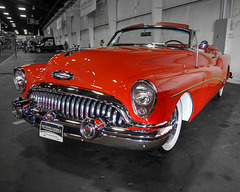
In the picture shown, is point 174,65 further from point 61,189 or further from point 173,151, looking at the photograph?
point 61,189

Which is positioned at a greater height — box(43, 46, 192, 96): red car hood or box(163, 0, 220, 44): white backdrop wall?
box(163, 0, 220, 44): white backdrop wall

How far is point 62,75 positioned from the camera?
72.4 inches

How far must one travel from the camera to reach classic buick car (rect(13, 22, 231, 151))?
1.49 m

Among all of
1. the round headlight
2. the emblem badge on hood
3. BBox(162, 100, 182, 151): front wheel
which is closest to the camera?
the emblem badge on hood

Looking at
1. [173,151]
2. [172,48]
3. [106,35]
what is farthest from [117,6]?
[173,151]

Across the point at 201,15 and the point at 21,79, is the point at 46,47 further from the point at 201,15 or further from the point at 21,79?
the point at 21,79

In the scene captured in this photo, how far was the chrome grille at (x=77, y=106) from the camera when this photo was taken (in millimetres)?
1555

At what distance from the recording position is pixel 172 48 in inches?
103

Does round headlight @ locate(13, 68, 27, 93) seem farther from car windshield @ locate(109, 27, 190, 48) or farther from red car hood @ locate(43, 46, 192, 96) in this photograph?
car windshield @ locate(109, 27, 190, 48)

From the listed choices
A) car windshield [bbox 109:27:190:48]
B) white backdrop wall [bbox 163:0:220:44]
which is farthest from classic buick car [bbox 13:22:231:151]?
white backdrop wall [bbox 163:0:220:44]

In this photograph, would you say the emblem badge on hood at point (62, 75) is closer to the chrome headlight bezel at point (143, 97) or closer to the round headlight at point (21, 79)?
the round headlight at point (21, 79)

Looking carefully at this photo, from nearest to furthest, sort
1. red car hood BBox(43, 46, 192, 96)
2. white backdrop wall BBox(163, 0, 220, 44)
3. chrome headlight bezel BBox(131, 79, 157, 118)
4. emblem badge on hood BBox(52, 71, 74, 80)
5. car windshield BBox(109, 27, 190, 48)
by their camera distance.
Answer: chrome headlight bezel BBox(131, 79, 157, 118), red car hood BBox(43, 46, 192, 96), emblem badge on hood BBox(52, 71, 74, 80), car windshield BBox(109, 27, 190, 48), white backdrop wall BBox(163, 0, 220, 44)

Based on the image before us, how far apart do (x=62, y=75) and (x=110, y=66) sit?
0.43m

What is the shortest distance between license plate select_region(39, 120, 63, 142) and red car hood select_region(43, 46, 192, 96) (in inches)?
14.1
